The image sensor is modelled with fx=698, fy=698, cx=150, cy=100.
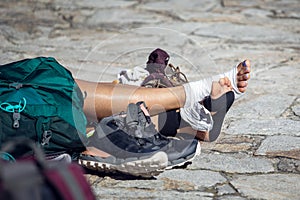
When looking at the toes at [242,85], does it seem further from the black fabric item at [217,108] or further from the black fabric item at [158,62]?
the black fabric item at [158,62]

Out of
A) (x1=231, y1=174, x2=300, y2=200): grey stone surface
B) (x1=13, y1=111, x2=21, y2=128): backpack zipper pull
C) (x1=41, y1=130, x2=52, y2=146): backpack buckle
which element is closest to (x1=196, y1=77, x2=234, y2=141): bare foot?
(x1=231, y1=174, x2=300, y2=200): grey stone surface

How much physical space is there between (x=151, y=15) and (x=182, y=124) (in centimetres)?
308

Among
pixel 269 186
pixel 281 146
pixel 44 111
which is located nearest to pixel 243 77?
pixel 281 146

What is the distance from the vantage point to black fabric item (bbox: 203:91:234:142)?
124 inches

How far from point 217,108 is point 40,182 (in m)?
1.76

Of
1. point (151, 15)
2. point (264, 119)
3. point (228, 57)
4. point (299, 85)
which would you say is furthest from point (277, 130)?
point (151, 15)

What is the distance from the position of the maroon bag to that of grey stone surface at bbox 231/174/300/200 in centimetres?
111

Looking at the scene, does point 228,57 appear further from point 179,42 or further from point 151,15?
point 151,15

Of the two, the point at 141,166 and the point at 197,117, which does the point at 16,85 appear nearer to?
the point at 141,166

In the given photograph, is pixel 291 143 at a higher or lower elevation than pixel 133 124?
lower

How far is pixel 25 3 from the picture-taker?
21.0ft

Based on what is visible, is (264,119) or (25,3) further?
(25,3)

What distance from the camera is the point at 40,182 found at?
1.49m

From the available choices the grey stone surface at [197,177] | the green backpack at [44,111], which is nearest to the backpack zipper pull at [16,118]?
the green backpack at [44,111]
